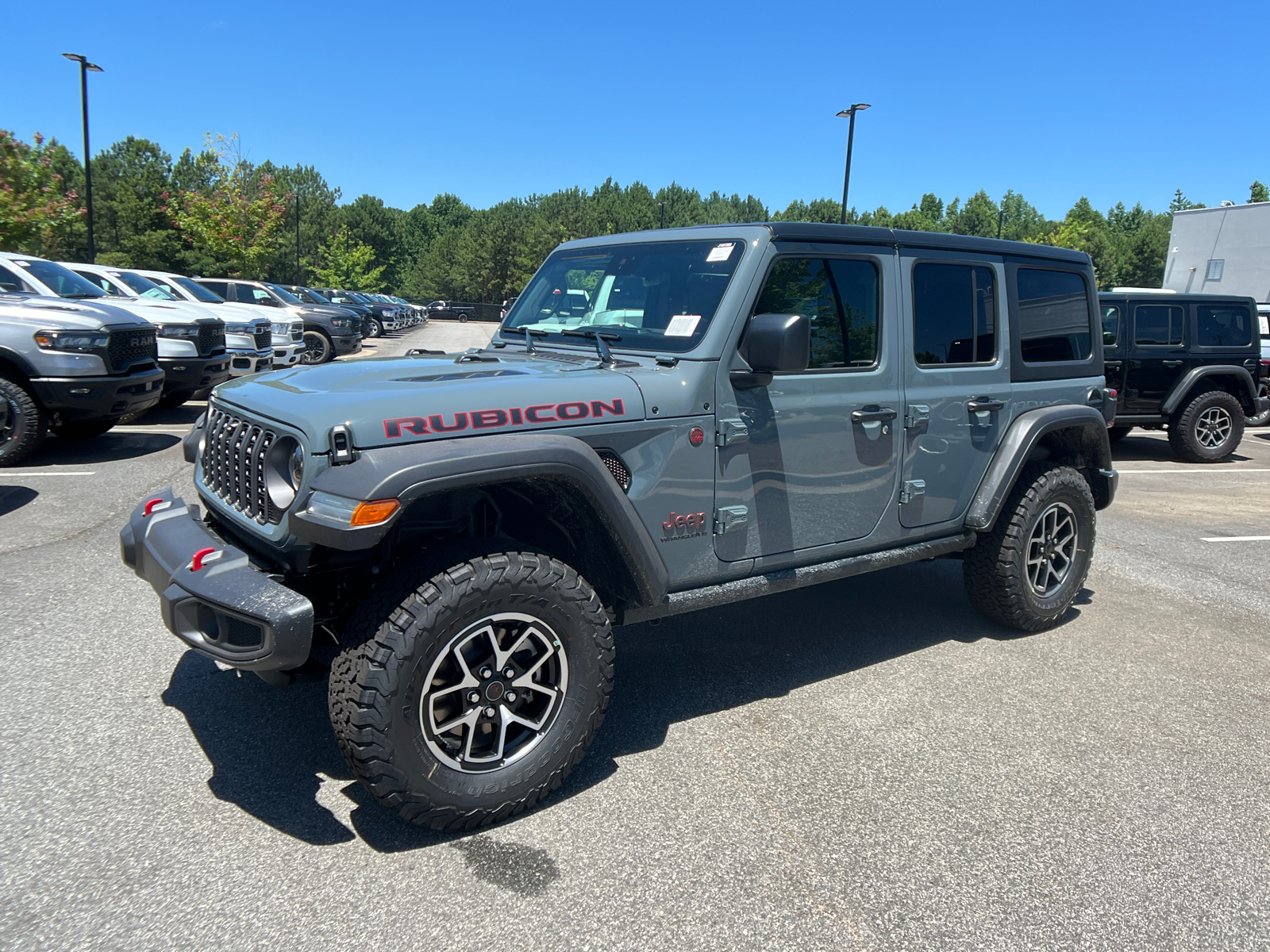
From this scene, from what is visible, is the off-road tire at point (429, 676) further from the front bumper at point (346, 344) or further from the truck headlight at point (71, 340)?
the front bumper at point (346, 344)

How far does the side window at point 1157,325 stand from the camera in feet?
36.1

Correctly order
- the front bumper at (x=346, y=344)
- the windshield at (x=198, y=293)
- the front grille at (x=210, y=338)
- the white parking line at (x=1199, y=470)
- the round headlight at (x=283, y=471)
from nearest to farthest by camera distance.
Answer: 1. the round headlight at (x=283, y=471)
2. the white parking line at (x=1199, y=470)
3. the front grille at (x=210, y=338)
4. the windshield at (x=198, y=293)
5. the front bumper at (x=346, y=344)

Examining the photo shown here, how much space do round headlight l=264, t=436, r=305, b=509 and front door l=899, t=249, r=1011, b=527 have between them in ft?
8.47

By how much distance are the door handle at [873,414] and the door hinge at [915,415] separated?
83 mm

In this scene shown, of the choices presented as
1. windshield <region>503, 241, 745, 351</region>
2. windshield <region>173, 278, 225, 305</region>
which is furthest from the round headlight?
windshield <region>173, 278, 225, 305</region>

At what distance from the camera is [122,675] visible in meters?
3.91

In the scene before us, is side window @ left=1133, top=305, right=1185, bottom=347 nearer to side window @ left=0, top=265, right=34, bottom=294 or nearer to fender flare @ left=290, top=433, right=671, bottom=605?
fender flare @ left=290, top=433, right=671, bottom=605

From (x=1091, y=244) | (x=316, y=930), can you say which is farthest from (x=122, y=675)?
(x=1091, y=244)

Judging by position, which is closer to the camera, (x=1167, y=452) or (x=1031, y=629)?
(x=1031, y=629)

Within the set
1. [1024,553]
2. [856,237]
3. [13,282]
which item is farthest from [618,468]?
[13,282]

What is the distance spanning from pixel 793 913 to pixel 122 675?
3.05 m

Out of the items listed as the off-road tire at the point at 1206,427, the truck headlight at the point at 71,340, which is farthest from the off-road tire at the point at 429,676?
the off-road tire at the point at 1206,427

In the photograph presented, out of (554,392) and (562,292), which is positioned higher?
(562,292)

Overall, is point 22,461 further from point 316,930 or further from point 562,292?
point 316,930
